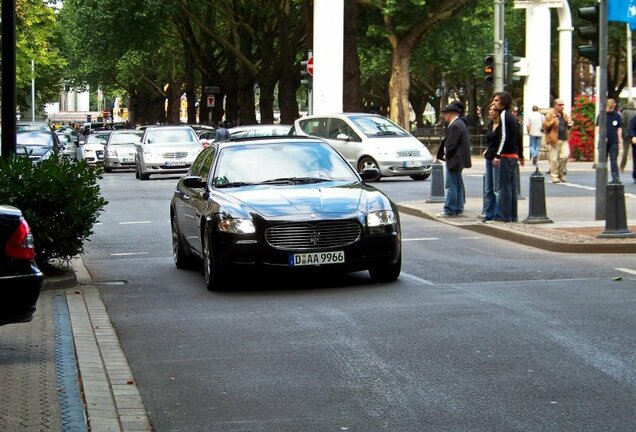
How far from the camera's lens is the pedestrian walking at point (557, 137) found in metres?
29.3

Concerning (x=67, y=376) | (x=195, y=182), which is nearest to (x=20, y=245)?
(x=67, y=376)

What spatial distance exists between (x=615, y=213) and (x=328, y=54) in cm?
2742

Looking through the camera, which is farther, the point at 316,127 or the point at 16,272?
the point at 316,127

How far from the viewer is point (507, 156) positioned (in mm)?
18719

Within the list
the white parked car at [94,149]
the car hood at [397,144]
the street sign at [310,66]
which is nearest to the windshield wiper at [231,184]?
the car hood at [397,144]

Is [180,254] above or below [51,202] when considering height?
below

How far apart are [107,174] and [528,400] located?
36659mm

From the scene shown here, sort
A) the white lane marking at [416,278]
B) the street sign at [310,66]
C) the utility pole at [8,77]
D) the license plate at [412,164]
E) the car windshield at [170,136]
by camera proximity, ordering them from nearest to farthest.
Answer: the white lane marking at [416,278] < the utility pole at [8,77] < the license plate at [412,164] < the car windshield at [170,136] < the street sign at [310,66]

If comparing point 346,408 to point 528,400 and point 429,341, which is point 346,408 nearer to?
point 528,400

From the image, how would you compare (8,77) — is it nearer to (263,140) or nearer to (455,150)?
(263,140)

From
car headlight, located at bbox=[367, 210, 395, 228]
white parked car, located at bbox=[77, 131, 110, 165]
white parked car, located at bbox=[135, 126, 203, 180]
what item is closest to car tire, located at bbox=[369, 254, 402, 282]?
car headlight, located at bbox=[367, 210, 395, 228]

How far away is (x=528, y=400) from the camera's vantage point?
24.0 ft

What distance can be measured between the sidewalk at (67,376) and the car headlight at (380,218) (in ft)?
8.65

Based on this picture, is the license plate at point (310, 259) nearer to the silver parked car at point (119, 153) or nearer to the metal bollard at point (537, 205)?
the metal bollard at point (537, 205)
